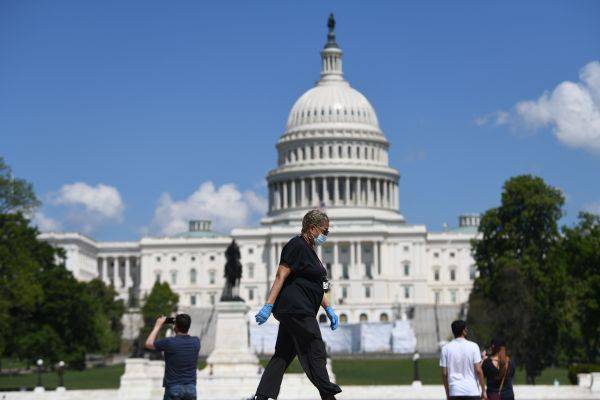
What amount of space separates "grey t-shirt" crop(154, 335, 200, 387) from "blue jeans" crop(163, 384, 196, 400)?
0.13 ft

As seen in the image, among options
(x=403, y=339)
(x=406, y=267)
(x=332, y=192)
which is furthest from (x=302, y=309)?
(x=332, y=192)

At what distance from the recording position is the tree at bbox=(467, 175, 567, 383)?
70625 millimetres

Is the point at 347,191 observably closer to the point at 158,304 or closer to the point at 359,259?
the point at 359,259

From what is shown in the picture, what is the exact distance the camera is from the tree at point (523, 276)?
70.6 meters

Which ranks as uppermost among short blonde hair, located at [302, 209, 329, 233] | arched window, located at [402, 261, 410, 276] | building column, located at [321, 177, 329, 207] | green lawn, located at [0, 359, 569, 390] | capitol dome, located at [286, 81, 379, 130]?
capitol dome, located at [286, 81, 379, 130]

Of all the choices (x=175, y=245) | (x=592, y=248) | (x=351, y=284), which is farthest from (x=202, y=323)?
(x=592, y=248)

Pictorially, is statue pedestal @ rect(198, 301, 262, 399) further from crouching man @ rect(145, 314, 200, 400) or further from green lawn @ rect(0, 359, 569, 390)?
crouching man @ rect(145, 314, 200, 400)

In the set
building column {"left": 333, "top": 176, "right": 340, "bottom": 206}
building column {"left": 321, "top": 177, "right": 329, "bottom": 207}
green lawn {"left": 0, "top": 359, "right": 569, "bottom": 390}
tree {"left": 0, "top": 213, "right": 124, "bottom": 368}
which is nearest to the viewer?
tree {"left": 0, "top": 213, "right": 124, "bottom": 368}

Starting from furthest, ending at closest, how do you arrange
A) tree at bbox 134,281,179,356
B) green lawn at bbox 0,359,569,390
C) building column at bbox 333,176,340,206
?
building column at bbox 333,176,340,206, tree at bbox 134,281,179,356, green lawn at bbox 0,359,569,390

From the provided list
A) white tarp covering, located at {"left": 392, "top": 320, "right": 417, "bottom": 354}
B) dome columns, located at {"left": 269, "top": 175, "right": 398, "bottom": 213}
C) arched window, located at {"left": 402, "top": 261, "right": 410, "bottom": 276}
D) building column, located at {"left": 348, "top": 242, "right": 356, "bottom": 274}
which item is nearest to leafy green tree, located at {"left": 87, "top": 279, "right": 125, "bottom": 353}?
white tarp covering, located at {"left": 392, "top": 320, "right": 417, "bottom": 354}

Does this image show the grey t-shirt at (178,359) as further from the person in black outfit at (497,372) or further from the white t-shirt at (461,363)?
the person in black outfit at (497,372)

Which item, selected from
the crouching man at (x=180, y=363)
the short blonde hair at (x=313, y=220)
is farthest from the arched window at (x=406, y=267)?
the short blonde hair at (x=313, y=220)

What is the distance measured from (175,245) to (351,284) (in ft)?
87.1

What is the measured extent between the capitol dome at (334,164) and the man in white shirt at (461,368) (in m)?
144
